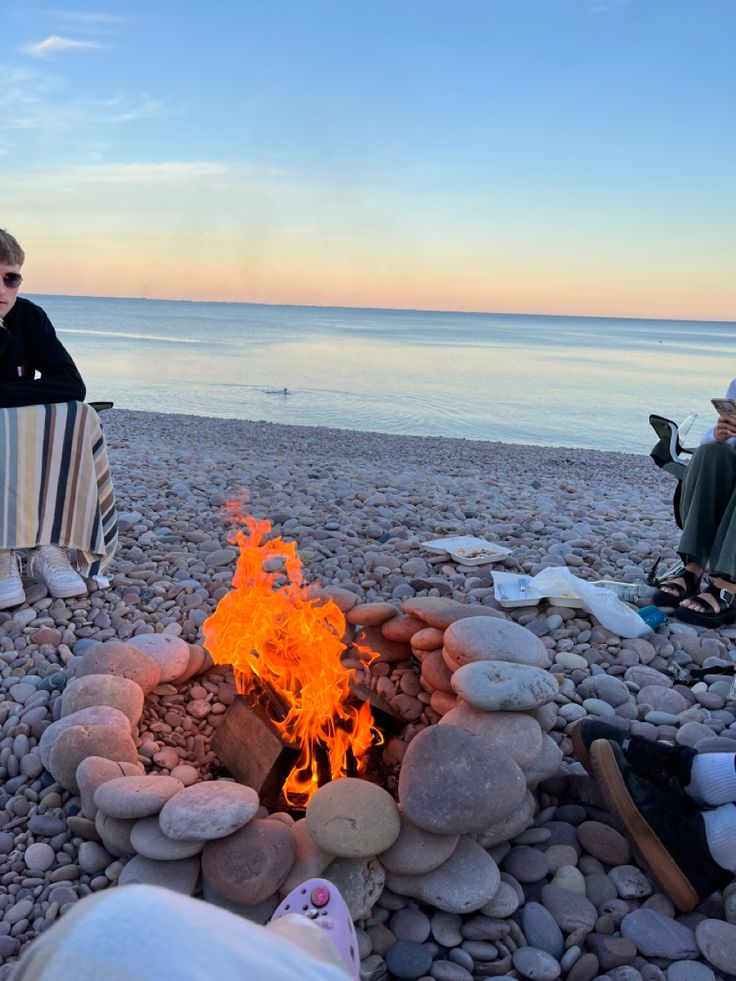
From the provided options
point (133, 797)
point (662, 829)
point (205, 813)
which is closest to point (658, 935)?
point (662, 829)

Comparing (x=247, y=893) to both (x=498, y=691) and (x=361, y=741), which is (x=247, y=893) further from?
(x=498, y=691)

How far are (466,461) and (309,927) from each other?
8.92 metres

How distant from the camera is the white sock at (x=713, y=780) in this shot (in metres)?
2.21

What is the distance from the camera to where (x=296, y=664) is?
2740 millimetres

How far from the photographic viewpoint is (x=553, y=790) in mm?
2516

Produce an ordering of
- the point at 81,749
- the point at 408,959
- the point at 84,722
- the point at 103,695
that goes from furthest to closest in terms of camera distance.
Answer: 1. the point at 103,695
2. the point at 84,722
3. the point at 81,749
4. the point at 408,959

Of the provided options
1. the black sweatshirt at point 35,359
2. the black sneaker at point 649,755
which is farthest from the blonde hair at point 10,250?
the black sneaker at point 649,755

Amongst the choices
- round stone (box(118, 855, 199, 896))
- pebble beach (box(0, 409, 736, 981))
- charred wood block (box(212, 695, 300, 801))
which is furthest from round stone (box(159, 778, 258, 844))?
charred wood block (box(212, 695, 300, 801))

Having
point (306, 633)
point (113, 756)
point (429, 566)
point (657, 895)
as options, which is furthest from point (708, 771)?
point (429, 566)

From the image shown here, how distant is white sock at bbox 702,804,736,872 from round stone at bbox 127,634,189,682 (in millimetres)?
1924

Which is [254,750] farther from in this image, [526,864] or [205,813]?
[526,864]

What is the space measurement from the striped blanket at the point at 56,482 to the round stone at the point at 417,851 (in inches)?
98.2

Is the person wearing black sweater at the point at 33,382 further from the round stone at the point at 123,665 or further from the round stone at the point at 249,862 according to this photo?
the round stone at the point at 249,862

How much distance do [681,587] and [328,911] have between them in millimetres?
2843
